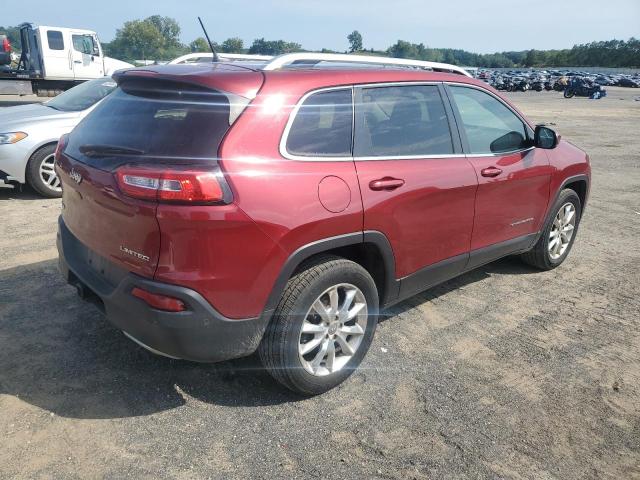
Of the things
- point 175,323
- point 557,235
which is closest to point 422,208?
point 175,323

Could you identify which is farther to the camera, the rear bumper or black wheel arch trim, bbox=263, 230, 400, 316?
black wheel arch trim, bbox=263, 230, 400, 316

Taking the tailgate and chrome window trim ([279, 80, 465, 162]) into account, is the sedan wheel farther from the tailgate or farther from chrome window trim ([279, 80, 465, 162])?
chrome window trim ([279, 80, 465, 162])

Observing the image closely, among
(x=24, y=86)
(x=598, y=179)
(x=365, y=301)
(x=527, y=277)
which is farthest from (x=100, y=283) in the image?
(x=24, y=86)

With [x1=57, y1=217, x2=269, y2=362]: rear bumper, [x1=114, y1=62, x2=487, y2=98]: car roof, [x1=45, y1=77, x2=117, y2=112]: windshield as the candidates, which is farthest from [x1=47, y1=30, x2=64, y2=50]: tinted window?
[x1=57, y1=217, x2=269, y2=362]: rear bumper

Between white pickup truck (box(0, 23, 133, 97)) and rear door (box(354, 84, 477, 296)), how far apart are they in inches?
612

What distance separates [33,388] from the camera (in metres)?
2.90

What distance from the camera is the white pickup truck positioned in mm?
16203

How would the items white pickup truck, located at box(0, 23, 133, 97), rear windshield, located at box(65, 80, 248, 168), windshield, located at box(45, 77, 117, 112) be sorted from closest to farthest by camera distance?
rear windshield, located at box(65, 80, 248, 168) < windshield, located at box(45, 77, 117, 112) < white pickup truck, located at box(0, 23, 133, 97)

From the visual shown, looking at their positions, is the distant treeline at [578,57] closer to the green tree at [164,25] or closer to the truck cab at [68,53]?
the green tree at [164,25]

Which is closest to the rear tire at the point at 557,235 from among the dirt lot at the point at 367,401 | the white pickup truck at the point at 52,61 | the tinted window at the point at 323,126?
the dirt lot at the point at 367,401

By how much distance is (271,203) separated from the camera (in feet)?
8.01

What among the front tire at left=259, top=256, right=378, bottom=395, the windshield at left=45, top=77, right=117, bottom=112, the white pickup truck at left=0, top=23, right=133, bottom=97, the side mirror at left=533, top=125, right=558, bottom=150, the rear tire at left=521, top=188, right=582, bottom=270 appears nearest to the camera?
the front tire at left=259, top=256, right=378, bottom=395

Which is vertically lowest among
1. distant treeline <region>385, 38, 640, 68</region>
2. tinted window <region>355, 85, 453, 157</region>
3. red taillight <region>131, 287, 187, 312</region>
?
red taillight <region>131, 287, 187, 312</region>

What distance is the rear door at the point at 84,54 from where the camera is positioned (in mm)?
16672
